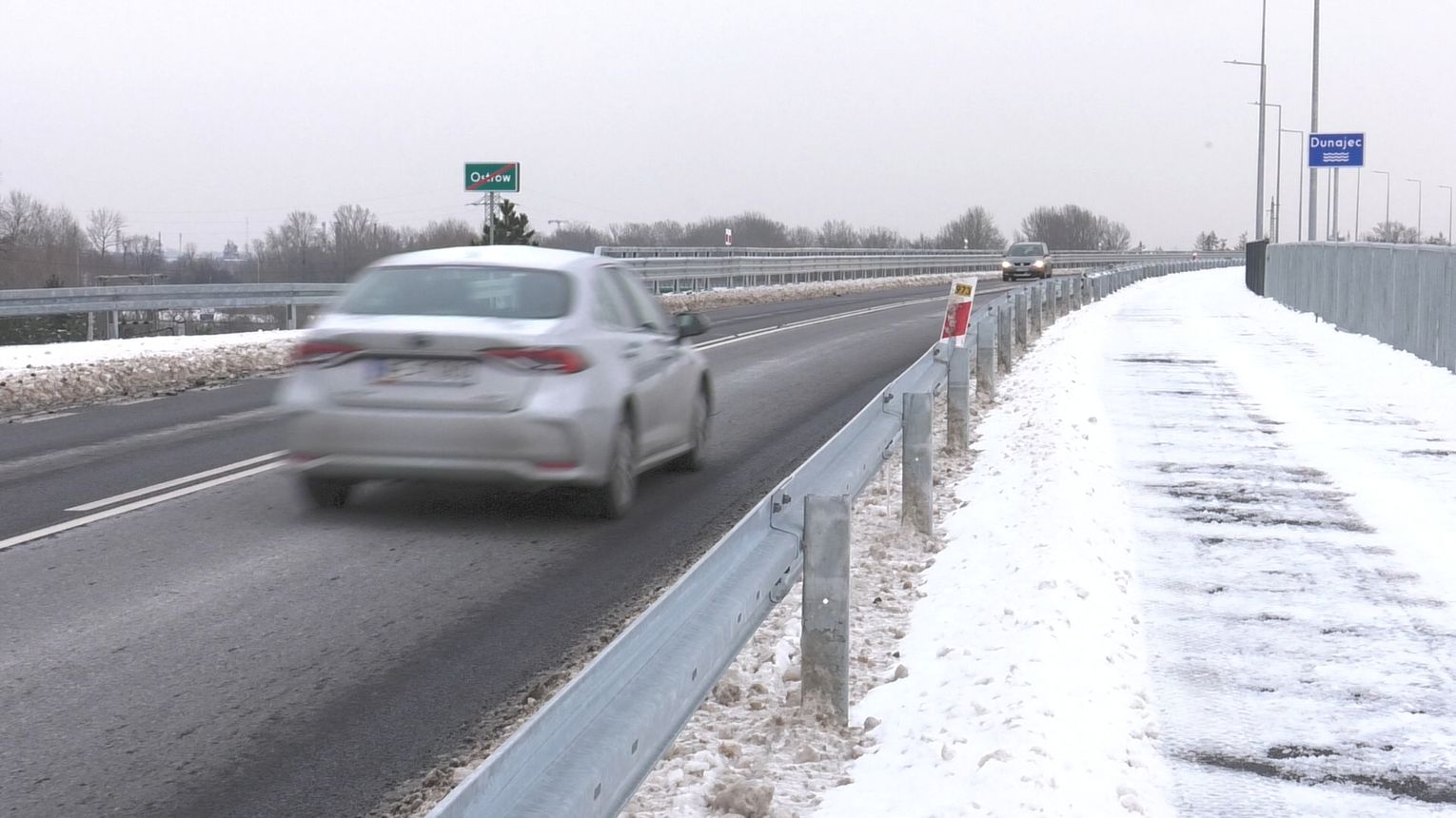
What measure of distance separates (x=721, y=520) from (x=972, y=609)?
246cm

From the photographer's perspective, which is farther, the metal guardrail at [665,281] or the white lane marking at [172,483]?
the metal guardrail at [665,281]

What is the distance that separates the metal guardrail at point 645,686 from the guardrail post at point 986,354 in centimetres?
821

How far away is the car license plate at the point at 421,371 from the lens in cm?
780

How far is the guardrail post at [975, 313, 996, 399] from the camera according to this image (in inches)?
534

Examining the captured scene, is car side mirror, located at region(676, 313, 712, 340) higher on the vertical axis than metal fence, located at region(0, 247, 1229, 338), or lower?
lower

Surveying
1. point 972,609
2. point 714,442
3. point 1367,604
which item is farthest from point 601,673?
point 714,442

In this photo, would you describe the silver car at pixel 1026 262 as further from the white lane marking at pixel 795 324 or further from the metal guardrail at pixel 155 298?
the metal guardrail at pixel 155 298

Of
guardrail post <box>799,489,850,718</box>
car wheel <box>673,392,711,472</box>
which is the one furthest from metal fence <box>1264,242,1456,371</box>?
guardrail post <box>799,489,850,718</box>

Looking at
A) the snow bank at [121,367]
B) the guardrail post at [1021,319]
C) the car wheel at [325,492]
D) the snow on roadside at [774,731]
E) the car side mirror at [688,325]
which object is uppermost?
the car side mirror at [688,325]

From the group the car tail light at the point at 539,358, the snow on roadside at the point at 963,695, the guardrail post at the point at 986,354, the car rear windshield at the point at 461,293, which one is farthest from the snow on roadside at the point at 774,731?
the guardrail post at the point at 986,354

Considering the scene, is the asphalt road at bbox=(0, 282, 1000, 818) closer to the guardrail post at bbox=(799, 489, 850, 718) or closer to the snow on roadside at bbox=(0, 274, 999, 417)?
the guardrail post at bbox=(799, 489, 850, 718)

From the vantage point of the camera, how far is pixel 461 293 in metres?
8.28

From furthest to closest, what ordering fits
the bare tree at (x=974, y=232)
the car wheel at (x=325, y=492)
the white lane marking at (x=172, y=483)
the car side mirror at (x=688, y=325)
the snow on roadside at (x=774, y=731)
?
the bare tree at (x=974, y=232) < the car side mirror at (x=688, y=325) < the white lane marking at (x=172, y=483) < the car wheel at (x=325, y=492) < the snow on roadside at (x=774, y=731)

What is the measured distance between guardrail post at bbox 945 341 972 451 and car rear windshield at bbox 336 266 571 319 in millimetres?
3262
